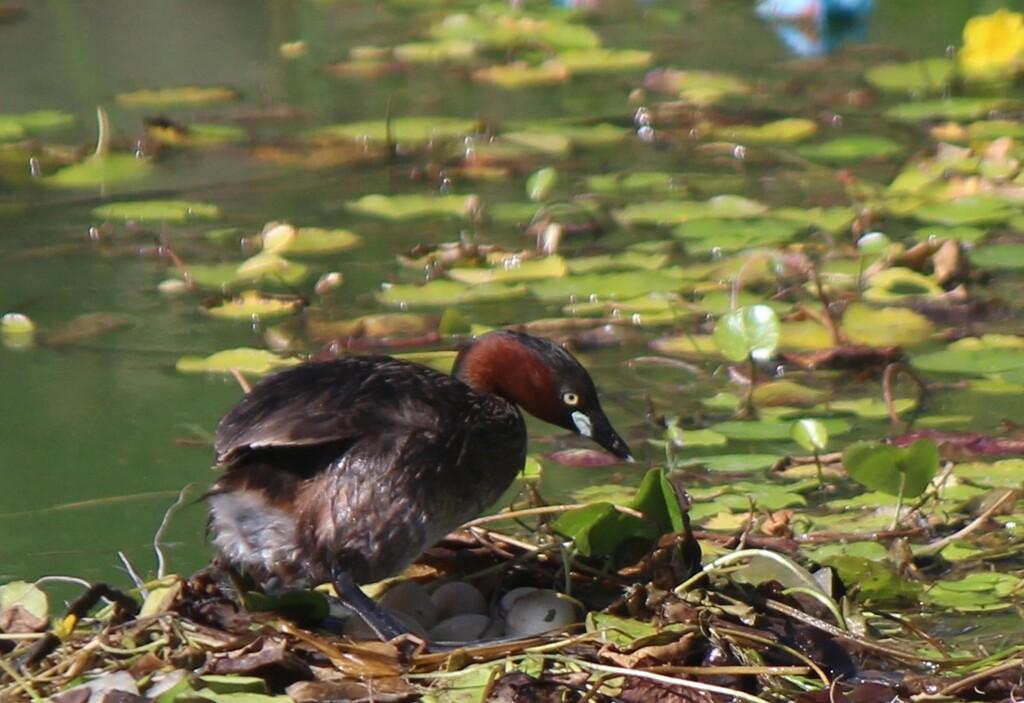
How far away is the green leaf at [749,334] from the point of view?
→ 4461 millimetres

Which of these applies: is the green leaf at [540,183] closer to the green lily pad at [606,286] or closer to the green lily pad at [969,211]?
the green lily pad at [606,286]

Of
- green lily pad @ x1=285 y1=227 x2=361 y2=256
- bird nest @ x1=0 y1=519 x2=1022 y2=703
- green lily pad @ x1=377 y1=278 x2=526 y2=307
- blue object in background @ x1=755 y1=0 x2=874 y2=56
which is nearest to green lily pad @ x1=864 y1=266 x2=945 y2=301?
green lily pad @ x1=377 y1=278 x2=526 y2=307

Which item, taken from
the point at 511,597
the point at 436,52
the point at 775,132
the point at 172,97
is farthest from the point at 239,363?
the point at 436,52

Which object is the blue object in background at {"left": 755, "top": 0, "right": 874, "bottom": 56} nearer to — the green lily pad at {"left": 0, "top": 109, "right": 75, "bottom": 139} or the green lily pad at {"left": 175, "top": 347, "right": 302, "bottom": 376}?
the green lily pad at {"left": 0, "top": 109, "right": 75, "bottom": 139}

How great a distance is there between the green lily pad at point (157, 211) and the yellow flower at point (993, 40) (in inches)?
130

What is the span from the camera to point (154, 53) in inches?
344

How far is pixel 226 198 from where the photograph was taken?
6.58m

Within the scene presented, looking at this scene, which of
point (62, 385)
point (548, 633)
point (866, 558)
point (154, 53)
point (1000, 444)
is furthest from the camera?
point (154, 53)

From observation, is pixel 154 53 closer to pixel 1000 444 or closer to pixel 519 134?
pixel 519 134

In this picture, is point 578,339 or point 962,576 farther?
point 578,339

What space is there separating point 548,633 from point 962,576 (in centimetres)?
98

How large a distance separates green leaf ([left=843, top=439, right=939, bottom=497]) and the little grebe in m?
0.73

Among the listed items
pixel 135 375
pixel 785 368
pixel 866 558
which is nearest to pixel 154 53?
pixel 135 375

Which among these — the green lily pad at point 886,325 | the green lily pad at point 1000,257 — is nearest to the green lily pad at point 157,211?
the green lily pad at point 886,325
